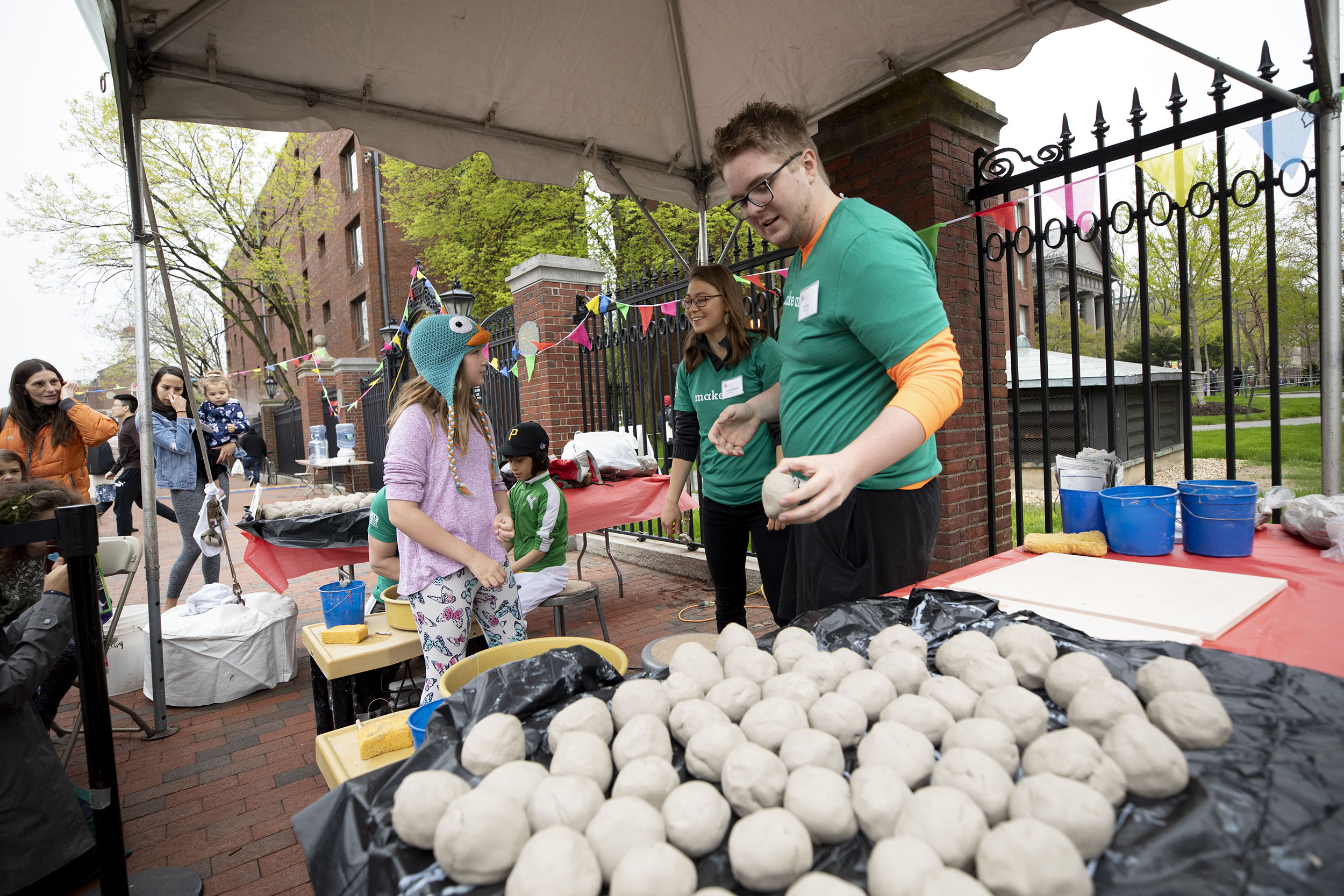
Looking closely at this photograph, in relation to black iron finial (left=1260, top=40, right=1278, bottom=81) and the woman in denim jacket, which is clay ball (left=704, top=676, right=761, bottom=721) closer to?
black iron finial (left=1260, top=40, right=1278, bottom=81)

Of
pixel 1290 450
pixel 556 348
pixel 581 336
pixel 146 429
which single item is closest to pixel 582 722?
pixel 146 429

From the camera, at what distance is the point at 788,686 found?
1.15m

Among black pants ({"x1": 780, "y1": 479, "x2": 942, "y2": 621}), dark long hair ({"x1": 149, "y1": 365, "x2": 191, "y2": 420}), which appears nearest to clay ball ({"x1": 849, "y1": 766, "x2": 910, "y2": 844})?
black pants ({"x1": 780, "y1": 479, "x2": 942, "y2": 621})

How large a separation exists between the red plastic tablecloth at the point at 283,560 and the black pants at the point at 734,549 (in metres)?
2.61

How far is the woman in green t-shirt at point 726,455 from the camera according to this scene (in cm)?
301

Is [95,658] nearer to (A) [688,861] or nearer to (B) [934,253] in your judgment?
(A) [688,861]

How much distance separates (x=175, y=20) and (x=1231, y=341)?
→ 488cm

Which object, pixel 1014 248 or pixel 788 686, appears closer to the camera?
pixel 788 686

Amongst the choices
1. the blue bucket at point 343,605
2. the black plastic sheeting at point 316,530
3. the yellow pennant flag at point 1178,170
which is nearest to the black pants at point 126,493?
the black plastic sheeting at point 316,530

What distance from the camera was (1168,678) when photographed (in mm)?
1027

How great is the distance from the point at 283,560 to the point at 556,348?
14.0 ft

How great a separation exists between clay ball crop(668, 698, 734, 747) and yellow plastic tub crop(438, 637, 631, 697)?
1.01 feet

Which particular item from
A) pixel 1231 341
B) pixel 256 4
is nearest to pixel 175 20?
pixel 256 4

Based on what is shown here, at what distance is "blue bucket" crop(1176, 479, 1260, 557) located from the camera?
192 cm
